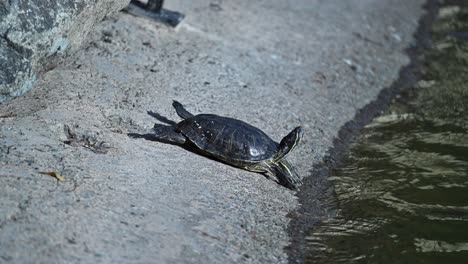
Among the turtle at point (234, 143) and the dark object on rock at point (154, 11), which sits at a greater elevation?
the dark object on rock at point (154, 11)

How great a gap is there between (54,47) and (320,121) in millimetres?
2900

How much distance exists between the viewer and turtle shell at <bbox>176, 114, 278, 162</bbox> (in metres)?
6.04

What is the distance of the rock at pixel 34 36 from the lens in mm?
5742

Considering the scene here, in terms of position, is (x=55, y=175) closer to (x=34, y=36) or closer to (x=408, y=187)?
(x=34, y=36)

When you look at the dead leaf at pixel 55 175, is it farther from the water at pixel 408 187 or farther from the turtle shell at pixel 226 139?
the water at pixel 408 187

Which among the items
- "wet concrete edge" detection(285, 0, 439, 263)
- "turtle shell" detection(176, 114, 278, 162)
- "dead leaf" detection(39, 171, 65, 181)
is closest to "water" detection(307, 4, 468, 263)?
"wet concrete edge" detection(285, 0, 439, 263)

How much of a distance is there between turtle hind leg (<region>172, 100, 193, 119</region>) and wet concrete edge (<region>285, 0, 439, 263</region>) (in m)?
1.11

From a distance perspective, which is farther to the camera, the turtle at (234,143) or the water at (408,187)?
the turtle at (234,143)

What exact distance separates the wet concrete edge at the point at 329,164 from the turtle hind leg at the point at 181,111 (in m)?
1.11

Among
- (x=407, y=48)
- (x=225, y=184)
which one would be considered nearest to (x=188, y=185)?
(x=225, y=184)

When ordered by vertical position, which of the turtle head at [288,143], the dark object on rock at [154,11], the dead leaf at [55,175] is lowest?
the dead leaf at [55,175]

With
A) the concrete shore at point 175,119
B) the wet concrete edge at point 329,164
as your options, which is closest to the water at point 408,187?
the wet concrete edge at point 329,164

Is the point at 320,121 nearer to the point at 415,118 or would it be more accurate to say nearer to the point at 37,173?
the point at 415,118

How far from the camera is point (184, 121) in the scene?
6.22m
